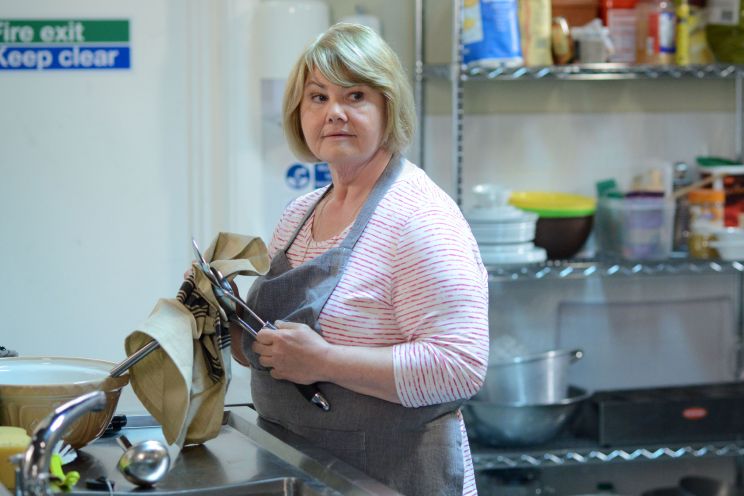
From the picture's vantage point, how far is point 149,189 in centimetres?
291

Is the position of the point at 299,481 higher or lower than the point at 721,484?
higher

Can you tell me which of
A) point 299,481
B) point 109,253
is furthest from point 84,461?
point 109,253

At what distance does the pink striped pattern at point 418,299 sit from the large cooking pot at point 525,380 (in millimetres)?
1186

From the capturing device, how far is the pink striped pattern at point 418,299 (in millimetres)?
1389

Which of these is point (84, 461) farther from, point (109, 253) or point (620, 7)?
point (620, 7)

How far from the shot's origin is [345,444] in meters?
1.45

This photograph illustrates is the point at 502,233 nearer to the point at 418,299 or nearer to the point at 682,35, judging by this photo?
the point at 682,35

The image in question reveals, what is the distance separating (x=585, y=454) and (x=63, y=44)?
5.65 ft

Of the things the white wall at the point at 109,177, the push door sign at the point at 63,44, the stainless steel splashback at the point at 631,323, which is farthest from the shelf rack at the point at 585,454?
the push door sign at the point at 63,44

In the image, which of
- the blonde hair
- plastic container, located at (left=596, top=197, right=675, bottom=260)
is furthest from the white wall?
the blonde hair

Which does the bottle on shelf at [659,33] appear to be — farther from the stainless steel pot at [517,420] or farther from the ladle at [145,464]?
the ladle at [145,464]

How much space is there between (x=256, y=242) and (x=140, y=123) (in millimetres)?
1556

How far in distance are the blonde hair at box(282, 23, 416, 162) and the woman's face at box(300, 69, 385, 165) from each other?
1 cm

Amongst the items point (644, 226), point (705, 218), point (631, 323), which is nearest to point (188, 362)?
point (644, 226)
